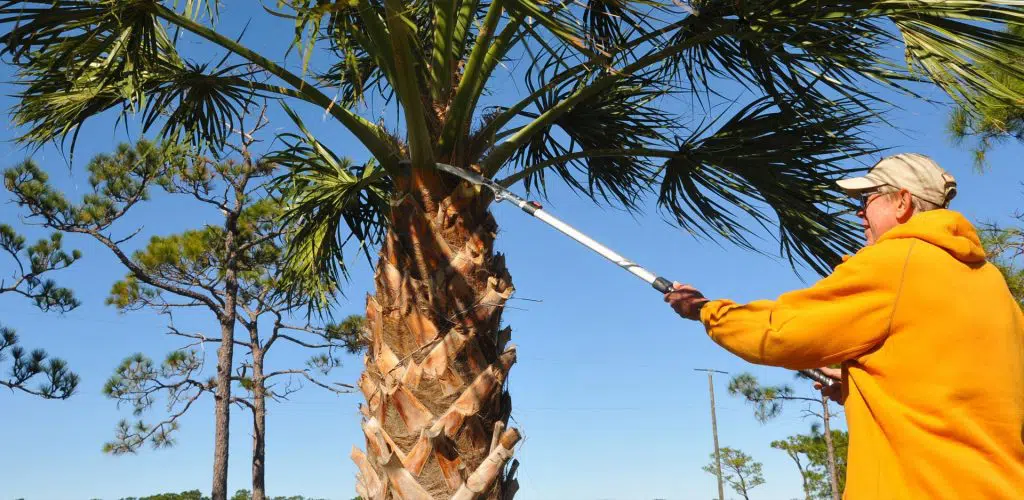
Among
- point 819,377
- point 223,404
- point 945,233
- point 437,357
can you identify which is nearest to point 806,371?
point 819,377

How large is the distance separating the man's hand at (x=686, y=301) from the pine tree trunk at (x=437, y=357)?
1527 millimetres

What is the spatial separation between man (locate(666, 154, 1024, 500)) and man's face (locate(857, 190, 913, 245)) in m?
0.11

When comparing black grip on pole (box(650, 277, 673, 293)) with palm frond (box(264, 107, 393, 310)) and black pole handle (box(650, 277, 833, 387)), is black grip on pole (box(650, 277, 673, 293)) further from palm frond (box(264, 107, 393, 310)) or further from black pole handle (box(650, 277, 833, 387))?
palm frond (box(264, 107, 393, 310))

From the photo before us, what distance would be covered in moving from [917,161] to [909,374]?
57 cm

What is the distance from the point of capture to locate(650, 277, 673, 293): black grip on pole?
2418 mm

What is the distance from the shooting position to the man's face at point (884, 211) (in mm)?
1947

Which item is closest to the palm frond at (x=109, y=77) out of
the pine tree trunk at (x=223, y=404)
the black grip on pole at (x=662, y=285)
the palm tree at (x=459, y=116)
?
the palm tree at (x=459, y=116)

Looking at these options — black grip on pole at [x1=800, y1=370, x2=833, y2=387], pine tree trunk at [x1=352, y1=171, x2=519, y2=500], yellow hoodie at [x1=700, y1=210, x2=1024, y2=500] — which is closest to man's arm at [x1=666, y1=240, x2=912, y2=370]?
yellow hoodie at [x1=700, y1=210, x2=1024, y2=500]

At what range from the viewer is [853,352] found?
1.77 meters

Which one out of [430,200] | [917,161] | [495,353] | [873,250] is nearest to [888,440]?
[873,250]

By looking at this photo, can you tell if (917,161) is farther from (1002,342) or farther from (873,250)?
(1002,342)

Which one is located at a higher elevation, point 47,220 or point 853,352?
point 47,220

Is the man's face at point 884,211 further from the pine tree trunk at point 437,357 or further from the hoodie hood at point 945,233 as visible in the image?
the pine tree trunk at point 437,357

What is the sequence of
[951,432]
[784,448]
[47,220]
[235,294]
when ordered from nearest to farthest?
1. [951,432]
2. [47,220]
3. [235,294]
4. [784,448]
